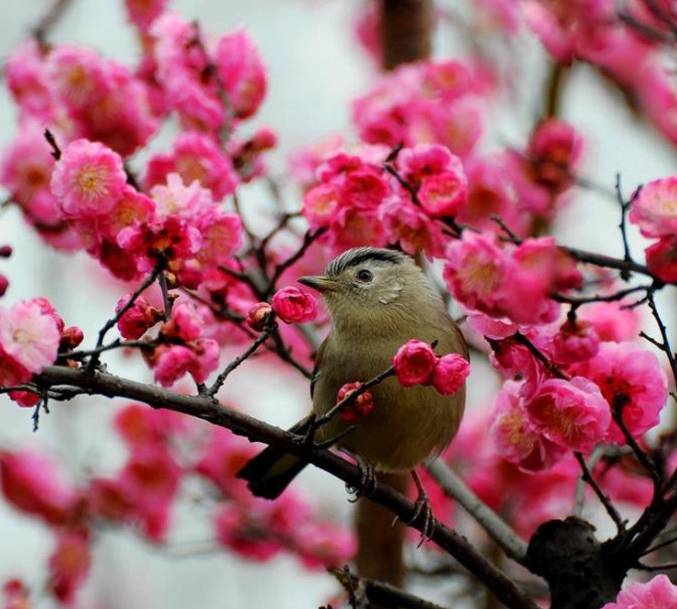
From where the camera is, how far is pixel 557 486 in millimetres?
4832

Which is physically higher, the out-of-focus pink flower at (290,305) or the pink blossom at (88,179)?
the pink blossom at (88,179)

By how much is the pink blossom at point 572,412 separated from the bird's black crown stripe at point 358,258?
1.10 meters

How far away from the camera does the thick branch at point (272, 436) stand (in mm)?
2057

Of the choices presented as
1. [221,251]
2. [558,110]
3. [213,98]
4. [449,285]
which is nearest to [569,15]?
[558,110]

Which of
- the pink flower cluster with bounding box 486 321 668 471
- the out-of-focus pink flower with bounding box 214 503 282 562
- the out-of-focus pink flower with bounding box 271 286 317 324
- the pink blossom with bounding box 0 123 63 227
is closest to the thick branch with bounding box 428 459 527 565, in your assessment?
the pink flower cluster with bounding box 486 321 668 471

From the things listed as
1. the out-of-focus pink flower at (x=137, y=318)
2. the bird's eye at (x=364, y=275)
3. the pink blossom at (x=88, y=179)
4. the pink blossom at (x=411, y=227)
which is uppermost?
the bird's eye at (x=364, y=275)

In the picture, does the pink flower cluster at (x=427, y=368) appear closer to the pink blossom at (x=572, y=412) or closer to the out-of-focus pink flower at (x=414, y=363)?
the out-of-focus pink flower at (x=414, y=363)

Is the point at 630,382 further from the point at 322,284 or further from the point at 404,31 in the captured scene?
the point at 404,31

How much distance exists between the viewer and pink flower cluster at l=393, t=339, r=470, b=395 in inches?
93.6

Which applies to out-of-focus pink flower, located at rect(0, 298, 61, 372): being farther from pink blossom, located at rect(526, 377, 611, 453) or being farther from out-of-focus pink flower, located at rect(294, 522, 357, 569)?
out-of-focus pink flower, located at rect(294, 522, 357, 569)

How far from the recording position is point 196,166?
3.44 metres

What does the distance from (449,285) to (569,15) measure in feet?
8.73

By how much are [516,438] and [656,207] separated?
837mm

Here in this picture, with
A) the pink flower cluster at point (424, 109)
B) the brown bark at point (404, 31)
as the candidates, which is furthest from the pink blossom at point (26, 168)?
the brown bark at point (404, 31)
